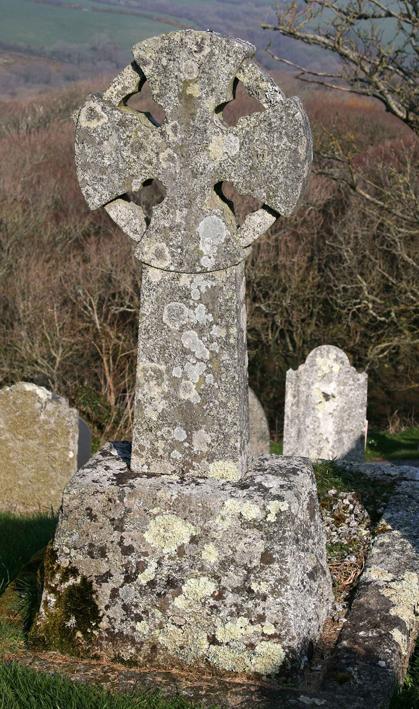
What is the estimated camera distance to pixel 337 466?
638 centimetres

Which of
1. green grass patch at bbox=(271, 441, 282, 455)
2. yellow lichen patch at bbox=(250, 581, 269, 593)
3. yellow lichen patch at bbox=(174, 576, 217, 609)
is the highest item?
yellow lichen patch at bbox=(250, 581, 269, 593)

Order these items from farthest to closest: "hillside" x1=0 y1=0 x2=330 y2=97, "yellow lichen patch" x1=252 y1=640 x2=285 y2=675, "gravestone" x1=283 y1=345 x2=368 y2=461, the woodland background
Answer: "hillside" x1=0 y1=0 x2=330 y2=97 < the woodland background < "gravestone" x1=283 y1=345 x2=368 y2=461 < "yellow lichen patch" x1=252 y1=640 x2=285 y2=675

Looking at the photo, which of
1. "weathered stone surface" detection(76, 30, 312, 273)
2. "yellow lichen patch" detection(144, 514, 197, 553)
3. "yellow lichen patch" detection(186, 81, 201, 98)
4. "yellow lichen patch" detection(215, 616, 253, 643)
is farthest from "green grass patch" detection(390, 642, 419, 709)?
"yellow lichen patch" detection(186, 81, 201, 98)

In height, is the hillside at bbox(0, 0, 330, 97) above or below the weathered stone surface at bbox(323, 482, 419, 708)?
above

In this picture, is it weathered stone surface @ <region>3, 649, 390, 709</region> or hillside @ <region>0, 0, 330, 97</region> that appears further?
hillside @ <region>0, 0, 330, 97</region>

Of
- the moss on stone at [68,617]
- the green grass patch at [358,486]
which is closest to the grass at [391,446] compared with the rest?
the green grass patch at [358,486]

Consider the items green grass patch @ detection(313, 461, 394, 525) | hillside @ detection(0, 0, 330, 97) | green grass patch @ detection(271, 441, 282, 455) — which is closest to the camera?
green grass patch @ detection(313, 461, 394, 525)

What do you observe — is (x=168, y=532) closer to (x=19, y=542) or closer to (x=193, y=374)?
(x=193, y=374)

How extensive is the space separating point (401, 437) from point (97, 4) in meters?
33.5

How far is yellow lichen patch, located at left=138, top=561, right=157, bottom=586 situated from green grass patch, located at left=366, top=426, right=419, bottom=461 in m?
11.8

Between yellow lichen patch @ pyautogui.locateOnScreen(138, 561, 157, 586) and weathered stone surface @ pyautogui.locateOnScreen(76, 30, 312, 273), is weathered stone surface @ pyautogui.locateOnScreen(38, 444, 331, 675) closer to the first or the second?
yellow lichen patch @ pyautogui.locateOnScreen(138, 561, 157, 586)

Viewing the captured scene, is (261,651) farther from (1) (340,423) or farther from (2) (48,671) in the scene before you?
(1) (340,423)

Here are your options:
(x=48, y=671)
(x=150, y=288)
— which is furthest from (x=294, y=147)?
(x=48, y=671)

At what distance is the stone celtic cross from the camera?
14.7ft
